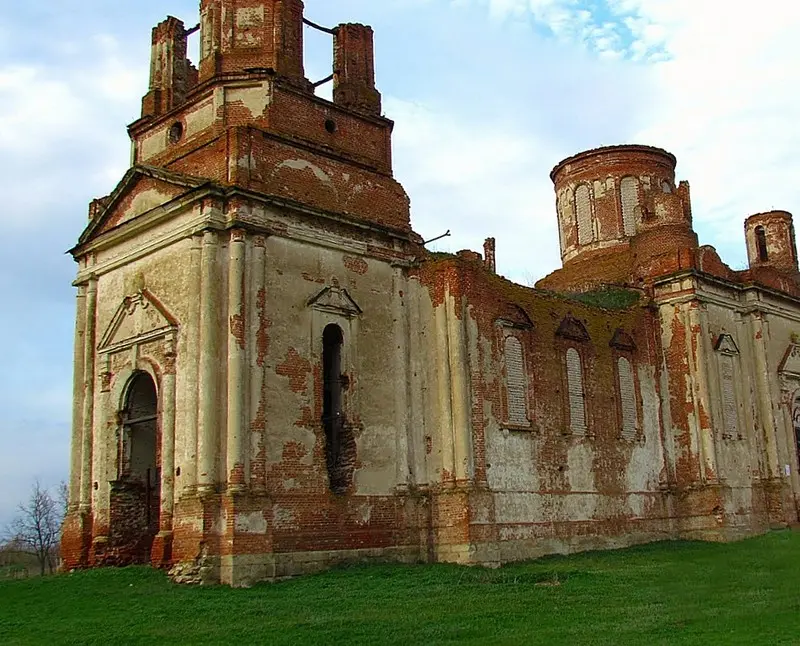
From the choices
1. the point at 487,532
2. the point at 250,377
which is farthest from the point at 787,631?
the point at 250,377

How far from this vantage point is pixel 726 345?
76.8 feet

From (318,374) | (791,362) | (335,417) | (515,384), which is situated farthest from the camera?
(791,362)

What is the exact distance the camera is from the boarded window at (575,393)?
800 inches

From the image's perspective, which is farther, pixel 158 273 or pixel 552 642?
pixel 158 273

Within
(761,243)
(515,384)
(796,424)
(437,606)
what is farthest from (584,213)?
(437,606)

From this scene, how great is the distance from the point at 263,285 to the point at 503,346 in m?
5.33

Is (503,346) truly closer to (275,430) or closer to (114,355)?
(275,430)

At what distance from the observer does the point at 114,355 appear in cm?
1791

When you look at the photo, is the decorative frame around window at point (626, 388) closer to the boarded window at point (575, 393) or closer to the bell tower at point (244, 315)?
the boarded window at point (575, 393)

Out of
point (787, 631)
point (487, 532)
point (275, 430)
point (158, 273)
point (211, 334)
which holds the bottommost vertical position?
point (787, 631)

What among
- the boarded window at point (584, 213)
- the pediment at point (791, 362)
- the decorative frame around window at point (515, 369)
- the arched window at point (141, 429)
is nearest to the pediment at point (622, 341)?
the decorative frame around window at point (515, 369)

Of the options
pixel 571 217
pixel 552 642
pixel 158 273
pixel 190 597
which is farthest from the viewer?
pixel 571 217

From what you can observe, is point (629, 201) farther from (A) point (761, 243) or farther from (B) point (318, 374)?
(B) point (318, 374)

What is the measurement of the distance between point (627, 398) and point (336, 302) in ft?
26.7
